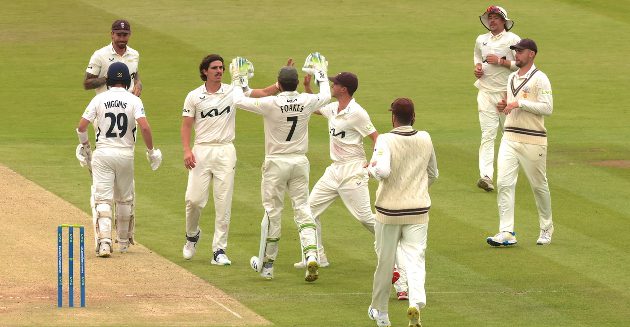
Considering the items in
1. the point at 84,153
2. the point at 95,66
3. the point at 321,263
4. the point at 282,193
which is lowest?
the point at 321,263

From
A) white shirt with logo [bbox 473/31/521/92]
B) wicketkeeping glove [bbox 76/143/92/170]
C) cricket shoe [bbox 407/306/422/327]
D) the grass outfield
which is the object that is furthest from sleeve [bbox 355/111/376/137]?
white shirt with logo [bbox 473/31/521/92]

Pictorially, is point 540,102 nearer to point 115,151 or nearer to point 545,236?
point 545,236

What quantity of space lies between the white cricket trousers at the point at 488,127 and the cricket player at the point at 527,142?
294 centimetres

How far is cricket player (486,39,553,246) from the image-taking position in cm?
1662

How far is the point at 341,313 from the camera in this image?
534 inches

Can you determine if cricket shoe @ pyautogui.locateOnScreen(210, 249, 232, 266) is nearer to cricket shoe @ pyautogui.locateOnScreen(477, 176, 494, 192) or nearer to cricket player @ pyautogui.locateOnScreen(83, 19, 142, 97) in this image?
cricket player @ pyautogui.locateOnScreen(83, 19, 142, 97)

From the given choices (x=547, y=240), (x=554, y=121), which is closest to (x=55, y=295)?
(x=547, y=240)

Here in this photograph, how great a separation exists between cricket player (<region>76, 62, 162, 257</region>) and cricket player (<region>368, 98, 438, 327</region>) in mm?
3593

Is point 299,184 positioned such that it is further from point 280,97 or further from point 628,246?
point 628,246

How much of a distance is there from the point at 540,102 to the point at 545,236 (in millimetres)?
1534

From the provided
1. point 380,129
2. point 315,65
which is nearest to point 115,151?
point 315,65

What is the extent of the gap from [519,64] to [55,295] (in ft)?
20.2

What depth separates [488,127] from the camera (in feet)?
65.9

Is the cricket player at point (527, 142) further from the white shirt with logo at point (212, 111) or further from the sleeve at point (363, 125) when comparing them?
the white shirt with logo at point (212, 111)
